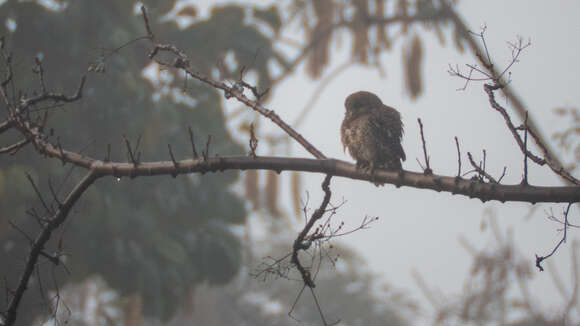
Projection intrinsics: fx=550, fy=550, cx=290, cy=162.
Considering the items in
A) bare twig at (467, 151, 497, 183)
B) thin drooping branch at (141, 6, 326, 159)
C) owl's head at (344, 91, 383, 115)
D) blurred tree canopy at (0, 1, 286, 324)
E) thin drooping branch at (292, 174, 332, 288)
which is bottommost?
thin drooping branch at (292, 174, 332, 288)

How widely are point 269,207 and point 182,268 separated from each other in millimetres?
1693

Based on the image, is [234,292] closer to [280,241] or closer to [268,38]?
[280,241]

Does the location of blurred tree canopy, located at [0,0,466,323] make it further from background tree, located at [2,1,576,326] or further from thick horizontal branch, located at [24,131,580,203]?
thick horizontal branch, located at [24,131,580,203]

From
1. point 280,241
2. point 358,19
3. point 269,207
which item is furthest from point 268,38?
point 280,241

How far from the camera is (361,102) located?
138 inches

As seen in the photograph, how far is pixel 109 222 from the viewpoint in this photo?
7445mm

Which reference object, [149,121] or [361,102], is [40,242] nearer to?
[361,102]

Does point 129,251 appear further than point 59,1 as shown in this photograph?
No

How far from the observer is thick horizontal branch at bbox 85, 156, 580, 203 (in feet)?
6.92

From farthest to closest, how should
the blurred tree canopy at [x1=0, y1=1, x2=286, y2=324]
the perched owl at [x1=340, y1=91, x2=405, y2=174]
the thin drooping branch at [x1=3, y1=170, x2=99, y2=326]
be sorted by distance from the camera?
the blurred tree canopy at [x1=0, y1=1, x2=286, y2=324], the perched owl at [x1=340, y1=91, x2=405, y2=174], the thin drooping branch at [x1=3, y1=170, x2=99, y2=326]

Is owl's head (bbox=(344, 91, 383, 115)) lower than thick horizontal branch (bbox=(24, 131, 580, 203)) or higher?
higher

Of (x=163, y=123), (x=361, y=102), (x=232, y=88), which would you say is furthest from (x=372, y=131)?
(x=163, y=123)

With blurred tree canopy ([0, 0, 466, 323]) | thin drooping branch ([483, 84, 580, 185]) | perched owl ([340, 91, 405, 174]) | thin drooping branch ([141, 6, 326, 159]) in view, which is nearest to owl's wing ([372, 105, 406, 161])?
perched owl ([340, 91, 405, 174])

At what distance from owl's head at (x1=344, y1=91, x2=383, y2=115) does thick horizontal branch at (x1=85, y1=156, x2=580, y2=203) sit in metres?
1.15
